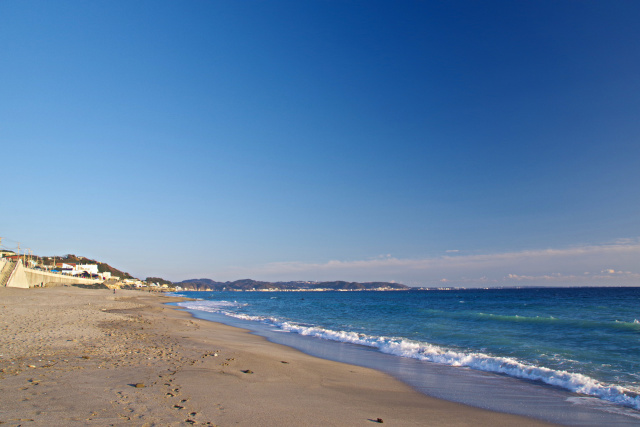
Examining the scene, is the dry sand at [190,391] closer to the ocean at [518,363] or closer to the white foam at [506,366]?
the ocean at [518,363]

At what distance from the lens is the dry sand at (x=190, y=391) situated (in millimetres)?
6129

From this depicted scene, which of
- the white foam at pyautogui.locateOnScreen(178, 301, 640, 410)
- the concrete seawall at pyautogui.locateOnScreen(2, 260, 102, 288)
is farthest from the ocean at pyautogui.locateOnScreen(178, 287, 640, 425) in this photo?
the concrete seawall at pyautogui.locateOnScreen(2, 260, 102, 288)

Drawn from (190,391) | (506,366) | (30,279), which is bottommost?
(30,279)

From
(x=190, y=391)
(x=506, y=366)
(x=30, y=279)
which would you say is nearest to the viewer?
(x=190, y=391)

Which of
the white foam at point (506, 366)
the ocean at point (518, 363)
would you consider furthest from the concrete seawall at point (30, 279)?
the white foam at point (506, 366)

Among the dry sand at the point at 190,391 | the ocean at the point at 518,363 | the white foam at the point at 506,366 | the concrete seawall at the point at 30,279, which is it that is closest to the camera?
the dry sand at the point at 190,391

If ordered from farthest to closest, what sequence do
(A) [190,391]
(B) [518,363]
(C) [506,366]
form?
(B) [518,363]
(C) [506,366]
(A) [190,391]

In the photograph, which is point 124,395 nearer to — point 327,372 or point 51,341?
point 327,372

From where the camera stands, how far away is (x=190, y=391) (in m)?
7.66

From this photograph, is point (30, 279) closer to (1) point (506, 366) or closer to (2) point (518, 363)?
(1) point (506, 366)

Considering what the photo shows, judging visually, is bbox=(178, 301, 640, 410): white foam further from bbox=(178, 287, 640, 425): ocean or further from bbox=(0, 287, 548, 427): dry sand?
bbox=(0, 287, 548, 427): dry sand

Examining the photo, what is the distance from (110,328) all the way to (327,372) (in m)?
12.8

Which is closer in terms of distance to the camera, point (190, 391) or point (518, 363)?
point (190, 391)

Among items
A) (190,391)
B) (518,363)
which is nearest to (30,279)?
(190,391)
